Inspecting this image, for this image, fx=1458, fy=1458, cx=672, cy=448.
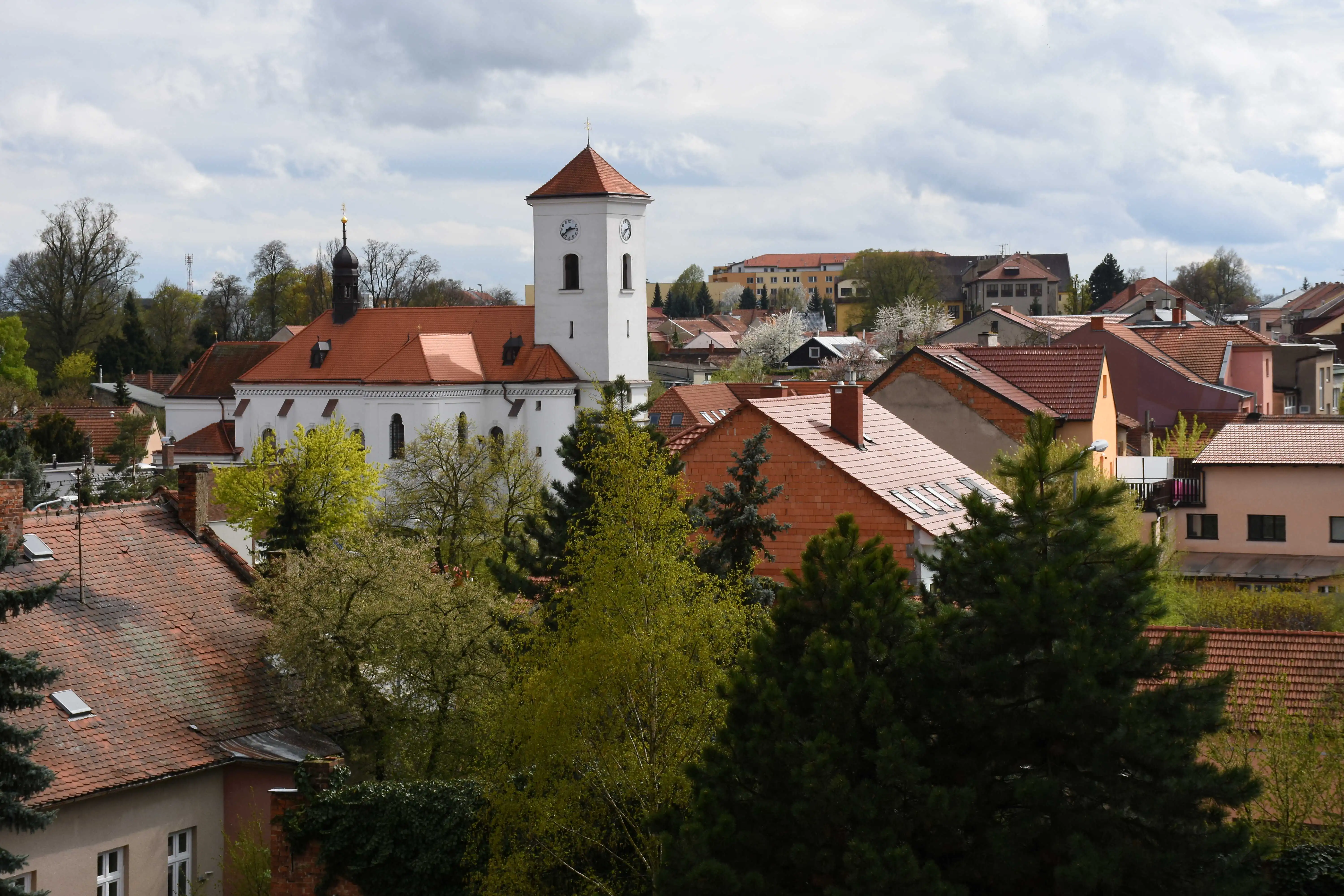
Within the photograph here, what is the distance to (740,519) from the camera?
19.8 metres

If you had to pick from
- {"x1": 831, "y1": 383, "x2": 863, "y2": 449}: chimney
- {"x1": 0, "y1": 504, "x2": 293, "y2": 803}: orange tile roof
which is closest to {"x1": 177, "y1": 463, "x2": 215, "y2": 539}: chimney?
{"x1": 0, "y1": 504, "x2": 293, "y2": 803}: orange tile roof

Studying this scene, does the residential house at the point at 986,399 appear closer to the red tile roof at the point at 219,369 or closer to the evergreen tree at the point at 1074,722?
the evergreen tree at the point at 1074,722

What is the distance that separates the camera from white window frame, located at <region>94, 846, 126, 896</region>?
58.7 feet

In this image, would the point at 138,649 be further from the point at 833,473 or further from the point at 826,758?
the point at 833,473

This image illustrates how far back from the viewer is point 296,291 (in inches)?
4537

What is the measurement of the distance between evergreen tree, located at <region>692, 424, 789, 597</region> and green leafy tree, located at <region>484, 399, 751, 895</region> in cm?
420

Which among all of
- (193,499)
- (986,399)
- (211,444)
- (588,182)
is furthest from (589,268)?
(193,499)

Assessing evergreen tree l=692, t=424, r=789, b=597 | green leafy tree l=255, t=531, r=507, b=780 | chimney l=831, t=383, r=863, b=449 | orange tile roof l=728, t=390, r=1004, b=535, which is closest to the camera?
green leafy tree l=255, t=531, r=507, b=780

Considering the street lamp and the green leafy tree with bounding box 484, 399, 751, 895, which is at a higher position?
the street lamp

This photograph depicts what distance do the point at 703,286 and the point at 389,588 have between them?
6987 inches

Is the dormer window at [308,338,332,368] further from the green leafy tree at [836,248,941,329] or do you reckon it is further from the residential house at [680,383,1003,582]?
the green leafy tree at [836,248,941,329]

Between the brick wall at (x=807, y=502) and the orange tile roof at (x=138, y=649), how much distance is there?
8.77 meters

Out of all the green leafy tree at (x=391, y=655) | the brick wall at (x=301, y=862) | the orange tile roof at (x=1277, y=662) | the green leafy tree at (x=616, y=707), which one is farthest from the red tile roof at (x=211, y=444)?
the green leafy tree at (x=616, y=707)

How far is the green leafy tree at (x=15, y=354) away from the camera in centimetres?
7519
